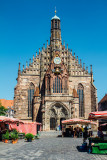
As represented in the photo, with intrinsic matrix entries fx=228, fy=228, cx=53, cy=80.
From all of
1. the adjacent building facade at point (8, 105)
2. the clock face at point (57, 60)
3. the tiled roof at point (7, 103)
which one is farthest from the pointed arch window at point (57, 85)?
the tiled roof at point (7, 103)

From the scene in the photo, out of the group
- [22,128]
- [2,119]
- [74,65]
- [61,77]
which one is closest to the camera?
[2,119]

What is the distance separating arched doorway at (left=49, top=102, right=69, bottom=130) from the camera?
158 ft

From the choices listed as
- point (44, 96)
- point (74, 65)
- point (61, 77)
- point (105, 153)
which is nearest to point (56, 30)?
point (74, 65)

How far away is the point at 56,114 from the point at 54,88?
6.22m

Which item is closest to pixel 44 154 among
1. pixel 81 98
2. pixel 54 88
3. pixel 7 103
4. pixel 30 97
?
pixel 54 88

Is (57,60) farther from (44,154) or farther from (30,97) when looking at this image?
(44,154)

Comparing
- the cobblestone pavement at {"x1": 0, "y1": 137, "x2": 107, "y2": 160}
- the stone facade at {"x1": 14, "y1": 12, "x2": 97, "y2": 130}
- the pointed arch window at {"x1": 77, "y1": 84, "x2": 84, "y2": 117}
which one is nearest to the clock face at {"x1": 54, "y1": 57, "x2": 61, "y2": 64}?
the stone facade at {"x1": 14, "y1": 12, "x2": 97, "y2": 130}

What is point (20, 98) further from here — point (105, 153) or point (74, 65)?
point (105, 153)

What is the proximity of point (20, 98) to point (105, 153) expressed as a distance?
39.6 meters

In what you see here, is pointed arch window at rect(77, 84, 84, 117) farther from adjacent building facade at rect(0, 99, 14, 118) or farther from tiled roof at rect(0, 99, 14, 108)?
tiled roof at rect(0, 99, 14, 108)

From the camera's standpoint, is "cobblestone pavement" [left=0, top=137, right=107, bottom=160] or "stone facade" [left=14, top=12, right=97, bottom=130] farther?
"stone facade" [left=14, top=12, right=97, bottom=130]

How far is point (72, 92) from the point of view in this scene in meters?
54.2

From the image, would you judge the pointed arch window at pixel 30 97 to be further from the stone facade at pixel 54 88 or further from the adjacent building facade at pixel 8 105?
the adjacent building facade at pixel 8 105

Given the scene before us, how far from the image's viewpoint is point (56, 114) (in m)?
48.2
